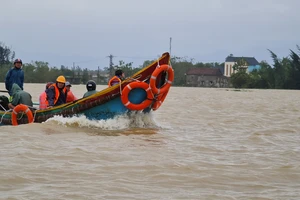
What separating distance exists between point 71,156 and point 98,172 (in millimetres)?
1089

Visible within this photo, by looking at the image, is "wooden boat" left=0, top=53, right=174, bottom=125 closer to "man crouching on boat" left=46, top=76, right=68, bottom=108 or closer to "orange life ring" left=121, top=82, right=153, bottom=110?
"orange life ring" left=121, top=82, right=153, bottom=110

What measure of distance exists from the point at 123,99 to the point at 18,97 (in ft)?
7.24

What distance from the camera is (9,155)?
7.69 meters

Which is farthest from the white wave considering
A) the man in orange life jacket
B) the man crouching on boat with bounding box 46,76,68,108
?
the man in orange life jacket

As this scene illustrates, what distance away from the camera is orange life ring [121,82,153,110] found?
35.9 feet

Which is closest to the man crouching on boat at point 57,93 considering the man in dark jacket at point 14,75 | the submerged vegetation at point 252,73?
the man in dark jacket at point 14,75

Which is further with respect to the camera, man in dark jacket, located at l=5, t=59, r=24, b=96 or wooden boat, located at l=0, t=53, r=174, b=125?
man in dark jacket, located at l=5, t=59, r=24, b=96

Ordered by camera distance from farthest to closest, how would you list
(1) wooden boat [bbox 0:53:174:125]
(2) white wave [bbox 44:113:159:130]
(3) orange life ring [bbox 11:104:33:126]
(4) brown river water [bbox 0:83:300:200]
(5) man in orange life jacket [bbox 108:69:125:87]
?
(5) man in orange life jacket [bbox 108:69:125:87]
(3) orange life ring [bbox 11:104:33:126]
(2) white wave [bbox 44:113:159:130]
(1) wooden boat [bbox 0:53:174:125]
(4) brown river water [bbox 0:83:300:200]

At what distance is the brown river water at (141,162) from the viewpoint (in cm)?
594

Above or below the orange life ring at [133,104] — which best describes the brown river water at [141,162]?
below

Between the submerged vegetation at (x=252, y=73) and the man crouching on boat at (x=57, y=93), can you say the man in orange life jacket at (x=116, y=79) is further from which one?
the submerged vegetation at (x=252, y=73)

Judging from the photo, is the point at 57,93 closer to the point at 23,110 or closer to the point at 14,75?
the point at 23,110

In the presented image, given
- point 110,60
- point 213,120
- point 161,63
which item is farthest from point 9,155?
point 110,60

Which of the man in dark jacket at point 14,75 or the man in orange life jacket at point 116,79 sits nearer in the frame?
Answer: the man in orange life jacket at point 116,79
